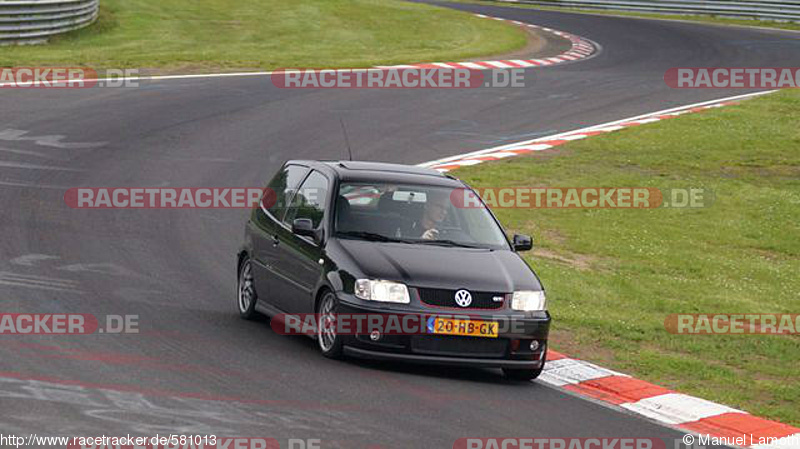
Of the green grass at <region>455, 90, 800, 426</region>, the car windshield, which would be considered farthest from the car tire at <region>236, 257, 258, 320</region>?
the green grass at <region>455, 90, 800, 426</region>

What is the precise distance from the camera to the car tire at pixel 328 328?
1128 centimetres

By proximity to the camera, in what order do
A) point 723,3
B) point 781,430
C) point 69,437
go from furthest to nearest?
point 723,3, point 781,430, point 69,437

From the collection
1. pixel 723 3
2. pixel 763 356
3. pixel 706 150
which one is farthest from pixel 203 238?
pixel 723 3

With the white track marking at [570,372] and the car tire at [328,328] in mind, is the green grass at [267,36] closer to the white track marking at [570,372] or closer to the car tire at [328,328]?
the car tire at [328,328]

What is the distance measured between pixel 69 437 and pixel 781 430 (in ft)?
16.3

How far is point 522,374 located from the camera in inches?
451

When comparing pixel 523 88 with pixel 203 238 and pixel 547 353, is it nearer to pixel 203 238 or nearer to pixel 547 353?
pixel 203 238

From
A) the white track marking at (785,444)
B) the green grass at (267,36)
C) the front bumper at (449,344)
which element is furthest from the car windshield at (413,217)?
the green grass at (267,36)

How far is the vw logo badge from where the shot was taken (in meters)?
11.1

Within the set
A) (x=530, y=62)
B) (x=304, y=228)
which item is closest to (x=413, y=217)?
(x=304, y=228)

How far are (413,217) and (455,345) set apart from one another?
153 centimetres

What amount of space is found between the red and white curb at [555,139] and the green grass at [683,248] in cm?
37

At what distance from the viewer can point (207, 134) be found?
24.1m

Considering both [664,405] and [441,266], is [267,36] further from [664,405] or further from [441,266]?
[664,405]
